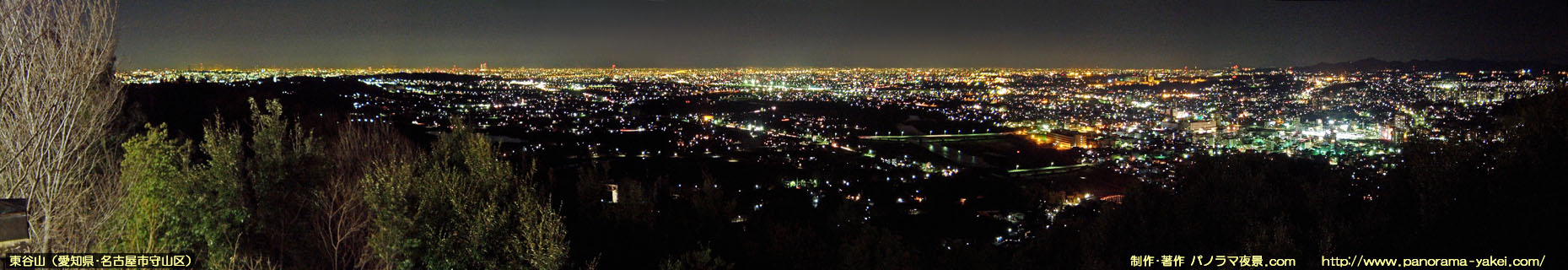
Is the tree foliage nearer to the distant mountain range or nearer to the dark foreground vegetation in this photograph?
the dark foreground vegetation

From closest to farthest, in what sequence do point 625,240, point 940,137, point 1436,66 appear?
point 625,240
point 1436,66
point 940,137

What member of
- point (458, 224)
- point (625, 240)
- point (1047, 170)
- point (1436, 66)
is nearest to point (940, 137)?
point (1047, 170)

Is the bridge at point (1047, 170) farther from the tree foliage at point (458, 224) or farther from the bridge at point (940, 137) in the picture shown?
the tree foliage at point (458, 224)

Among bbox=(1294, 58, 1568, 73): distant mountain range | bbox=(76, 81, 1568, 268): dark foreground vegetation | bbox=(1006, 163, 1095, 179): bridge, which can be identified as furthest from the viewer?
bbox=(1006, 163, 1095, 179): bridge

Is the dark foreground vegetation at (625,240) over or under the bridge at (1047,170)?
over

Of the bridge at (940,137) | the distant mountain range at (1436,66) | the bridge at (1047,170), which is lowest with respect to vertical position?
the bridge at (1047,170)

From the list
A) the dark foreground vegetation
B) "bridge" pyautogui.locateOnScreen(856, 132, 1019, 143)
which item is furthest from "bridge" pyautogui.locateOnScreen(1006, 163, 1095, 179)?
the dark foreground vegetation

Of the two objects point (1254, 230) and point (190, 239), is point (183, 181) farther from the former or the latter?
point (1254, 230)

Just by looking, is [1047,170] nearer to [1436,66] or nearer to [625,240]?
[1436,66]

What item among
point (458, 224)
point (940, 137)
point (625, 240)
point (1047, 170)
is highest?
point (458, 224)

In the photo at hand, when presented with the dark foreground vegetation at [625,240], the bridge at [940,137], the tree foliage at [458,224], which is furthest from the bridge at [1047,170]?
the tree foliage at [458,224]
